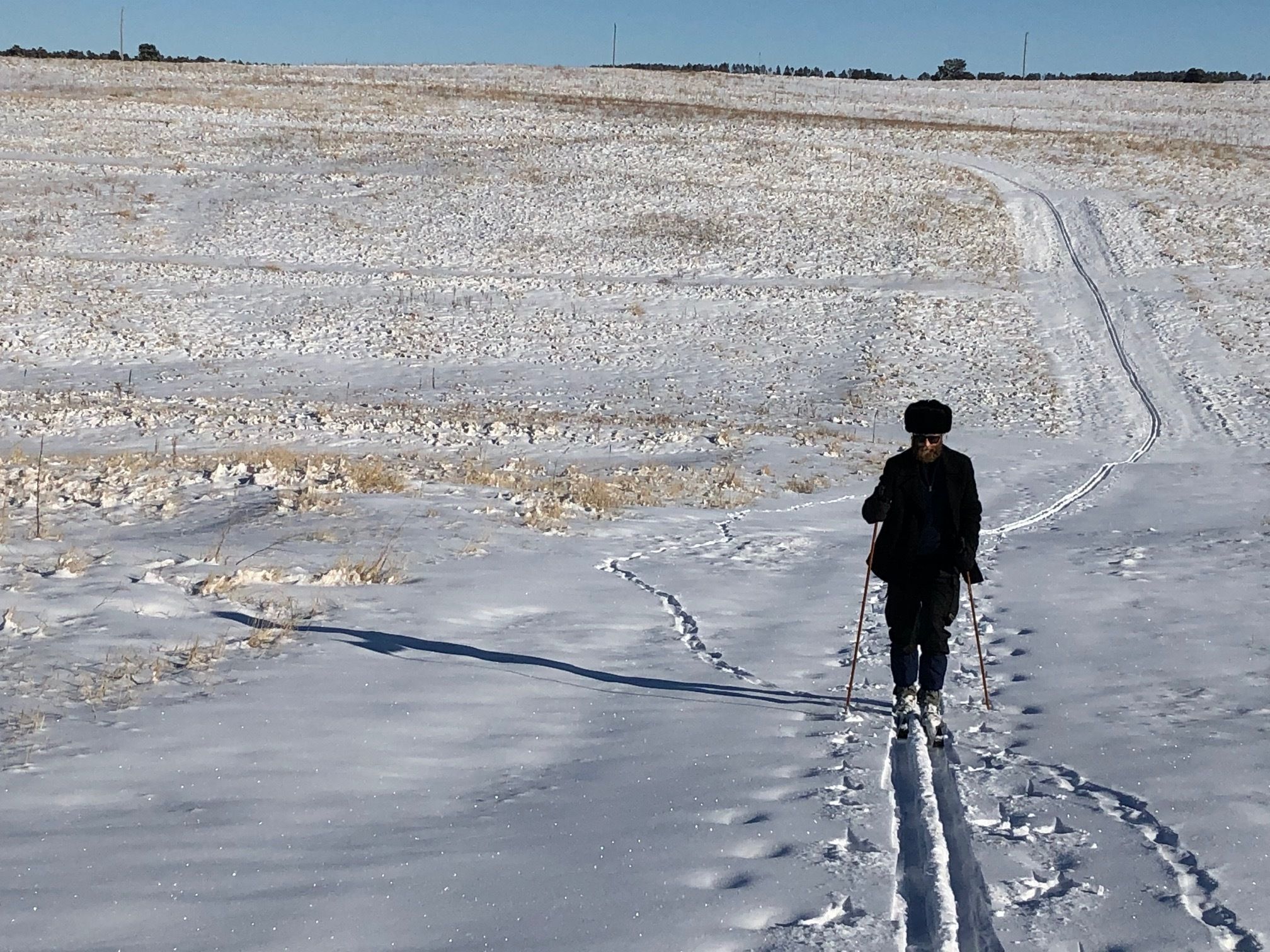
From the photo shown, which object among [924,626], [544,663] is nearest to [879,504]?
[924,626]

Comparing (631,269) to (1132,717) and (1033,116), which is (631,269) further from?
(1033,116)

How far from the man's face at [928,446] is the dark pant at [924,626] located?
643 mm

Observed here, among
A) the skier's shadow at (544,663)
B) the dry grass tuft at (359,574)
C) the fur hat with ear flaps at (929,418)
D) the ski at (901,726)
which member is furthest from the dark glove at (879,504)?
the dry grass tuft at (359,574)

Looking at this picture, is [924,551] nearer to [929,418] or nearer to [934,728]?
[929,418]

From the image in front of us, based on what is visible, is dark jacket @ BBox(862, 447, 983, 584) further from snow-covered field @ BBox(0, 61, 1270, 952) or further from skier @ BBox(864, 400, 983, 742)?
snow-covered field @ BBox(0, 61, 1270, 952)

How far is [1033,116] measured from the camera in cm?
6800

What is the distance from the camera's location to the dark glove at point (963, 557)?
627 centimetres

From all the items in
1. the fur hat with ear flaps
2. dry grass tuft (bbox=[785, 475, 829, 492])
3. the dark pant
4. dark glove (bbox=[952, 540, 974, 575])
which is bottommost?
dry grass tuft (bbox=[785, 475, 829, 492])

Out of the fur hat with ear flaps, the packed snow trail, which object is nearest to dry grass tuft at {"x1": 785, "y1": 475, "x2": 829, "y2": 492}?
the packed snow trail

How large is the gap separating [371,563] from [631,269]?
27752 mm

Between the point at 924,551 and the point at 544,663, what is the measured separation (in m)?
2.93

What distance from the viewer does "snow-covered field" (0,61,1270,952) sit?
4.53 metres

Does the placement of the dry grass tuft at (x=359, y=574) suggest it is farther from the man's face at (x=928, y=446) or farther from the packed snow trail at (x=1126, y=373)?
the packed snow trail at (x=1126, y=373)

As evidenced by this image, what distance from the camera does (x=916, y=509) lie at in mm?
6316
